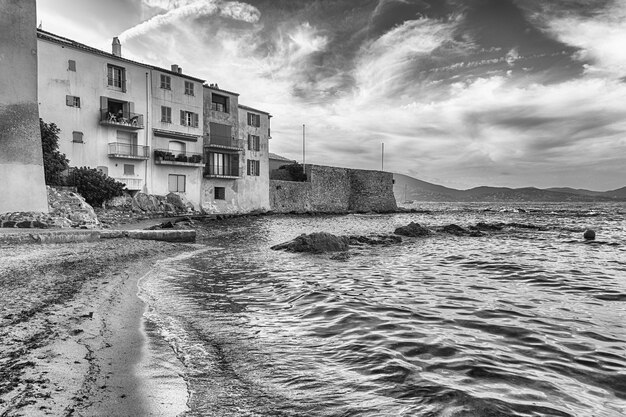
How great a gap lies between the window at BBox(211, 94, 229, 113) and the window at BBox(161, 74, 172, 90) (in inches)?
215

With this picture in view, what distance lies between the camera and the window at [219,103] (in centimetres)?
4116

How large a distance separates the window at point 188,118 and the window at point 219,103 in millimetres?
3275

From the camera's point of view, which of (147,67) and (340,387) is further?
(147,67)

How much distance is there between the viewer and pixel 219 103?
41.7 meters

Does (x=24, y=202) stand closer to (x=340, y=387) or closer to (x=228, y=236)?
(x=228, y=236)

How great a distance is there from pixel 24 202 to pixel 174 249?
8.19 meters

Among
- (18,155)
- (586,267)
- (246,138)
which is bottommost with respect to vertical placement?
(586,267)

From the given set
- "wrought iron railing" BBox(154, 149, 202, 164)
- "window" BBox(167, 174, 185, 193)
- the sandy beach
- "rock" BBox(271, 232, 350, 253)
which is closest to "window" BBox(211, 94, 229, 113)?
"wrought iron railing" BBox(154, 149, 202, 164)

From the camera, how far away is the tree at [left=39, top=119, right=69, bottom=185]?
84.8 feet

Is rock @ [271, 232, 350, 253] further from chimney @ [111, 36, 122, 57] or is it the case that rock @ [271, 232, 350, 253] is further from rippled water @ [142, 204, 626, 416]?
chimney @ [111, 36, 122, 57]

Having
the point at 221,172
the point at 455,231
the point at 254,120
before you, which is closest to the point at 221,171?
the point at 221,172

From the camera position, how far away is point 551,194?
611 feet

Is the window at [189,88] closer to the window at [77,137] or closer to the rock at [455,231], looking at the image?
the window at [77,137]

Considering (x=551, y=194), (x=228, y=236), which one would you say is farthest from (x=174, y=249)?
(x=551, y=194)
